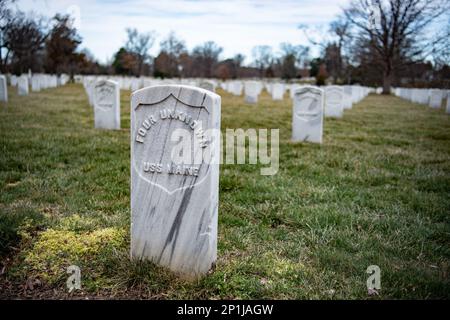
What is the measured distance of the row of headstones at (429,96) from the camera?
68.6 ft

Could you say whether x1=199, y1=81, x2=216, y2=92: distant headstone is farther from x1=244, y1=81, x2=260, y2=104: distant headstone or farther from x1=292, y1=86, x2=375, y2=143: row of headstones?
x1=292, y1=86, x2=375, y2=143: row of headstones

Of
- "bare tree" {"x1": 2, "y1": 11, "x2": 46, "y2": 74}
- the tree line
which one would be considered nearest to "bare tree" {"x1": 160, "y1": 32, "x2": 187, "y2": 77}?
the tree line

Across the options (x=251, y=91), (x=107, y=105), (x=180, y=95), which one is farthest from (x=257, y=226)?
(x=251, y=91)

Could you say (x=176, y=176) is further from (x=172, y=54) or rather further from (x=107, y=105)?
(x=172, y=54)

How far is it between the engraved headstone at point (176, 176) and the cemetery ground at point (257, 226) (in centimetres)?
18

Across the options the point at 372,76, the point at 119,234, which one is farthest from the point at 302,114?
the point at 372,76

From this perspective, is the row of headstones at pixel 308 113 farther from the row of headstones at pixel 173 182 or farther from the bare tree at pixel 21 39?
the bare tree at pixel 21 39

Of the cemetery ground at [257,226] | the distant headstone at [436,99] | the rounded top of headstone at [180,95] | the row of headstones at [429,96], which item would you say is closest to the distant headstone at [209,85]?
the cemetery ground at [257,226]

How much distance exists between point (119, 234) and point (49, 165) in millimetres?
3145

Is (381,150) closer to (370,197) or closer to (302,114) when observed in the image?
(302,114)

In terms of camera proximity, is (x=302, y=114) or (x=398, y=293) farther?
(x=302, y=114)

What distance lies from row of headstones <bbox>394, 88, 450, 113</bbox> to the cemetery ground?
14.4 metres

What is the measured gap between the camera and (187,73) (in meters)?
69.6

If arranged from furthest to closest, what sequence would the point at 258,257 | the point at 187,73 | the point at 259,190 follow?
the point at 187,73, the point at 259,190, the point at 258,257
